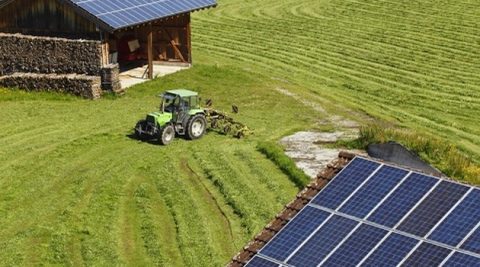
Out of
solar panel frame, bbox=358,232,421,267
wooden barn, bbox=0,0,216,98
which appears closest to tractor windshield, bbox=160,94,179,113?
wooden barn, bbox=0,0,216,98

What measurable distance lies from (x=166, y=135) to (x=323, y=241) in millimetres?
17084

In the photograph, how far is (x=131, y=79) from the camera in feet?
135

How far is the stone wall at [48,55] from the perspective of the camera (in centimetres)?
3891

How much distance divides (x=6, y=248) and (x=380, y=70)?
85.0 feet

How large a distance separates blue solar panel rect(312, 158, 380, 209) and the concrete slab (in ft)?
81.1

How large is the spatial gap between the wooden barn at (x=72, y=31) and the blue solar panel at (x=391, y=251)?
2567cm

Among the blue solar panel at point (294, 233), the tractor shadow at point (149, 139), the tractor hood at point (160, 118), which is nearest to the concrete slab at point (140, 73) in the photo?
the tractor shadow at point (149, 139)

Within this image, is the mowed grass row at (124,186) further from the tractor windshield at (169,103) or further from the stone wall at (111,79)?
the tractor windshield at (169,103)

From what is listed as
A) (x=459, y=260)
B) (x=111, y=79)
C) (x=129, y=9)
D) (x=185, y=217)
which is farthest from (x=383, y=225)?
(x=129, y=9)

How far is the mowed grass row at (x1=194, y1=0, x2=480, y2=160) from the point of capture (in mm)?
37812

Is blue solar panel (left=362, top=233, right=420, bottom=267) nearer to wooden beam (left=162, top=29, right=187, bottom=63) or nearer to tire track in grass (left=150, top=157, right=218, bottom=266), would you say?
tire track in grass (left=150, top=157, right=218, bottom=266)

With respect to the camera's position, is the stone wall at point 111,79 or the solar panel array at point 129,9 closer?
the stone wall at point 111,79

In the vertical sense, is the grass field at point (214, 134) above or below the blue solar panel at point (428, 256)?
below

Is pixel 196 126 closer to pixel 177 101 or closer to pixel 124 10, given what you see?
pixel 177 101
